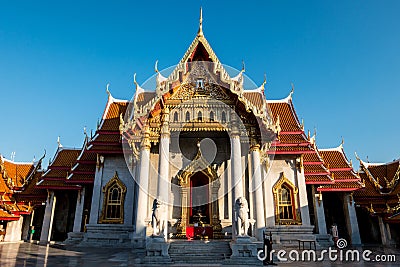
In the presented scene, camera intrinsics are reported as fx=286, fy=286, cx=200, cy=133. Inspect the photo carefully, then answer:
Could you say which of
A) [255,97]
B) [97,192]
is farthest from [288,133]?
[97,192]

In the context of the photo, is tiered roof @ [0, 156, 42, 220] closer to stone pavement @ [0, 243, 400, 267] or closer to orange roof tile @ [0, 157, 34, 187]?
orange roof tile @ [0, 157, 34, 187]

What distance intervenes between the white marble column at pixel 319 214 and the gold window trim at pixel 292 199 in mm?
2313

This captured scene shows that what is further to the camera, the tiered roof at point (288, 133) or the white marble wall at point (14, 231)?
the white marble wall at point (14, 231)

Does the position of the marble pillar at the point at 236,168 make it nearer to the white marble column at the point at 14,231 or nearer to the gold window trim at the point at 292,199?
the gold window trim at the point at 292,199

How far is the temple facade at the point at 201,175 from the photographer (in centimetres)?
1189

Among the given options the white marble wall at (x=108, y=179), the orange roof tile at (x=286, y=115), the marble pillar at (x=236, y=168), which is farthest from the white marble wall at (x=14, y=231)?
the orange roof tile at (x=286, y=115)

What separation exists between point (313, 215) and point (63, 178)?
1473 cm

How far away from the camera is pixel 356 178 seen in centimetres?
1669

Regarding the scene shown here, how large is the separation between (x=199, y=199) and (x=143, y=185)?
2980mm

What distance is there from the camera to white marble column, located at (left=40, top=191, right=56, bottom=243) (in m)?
16.4

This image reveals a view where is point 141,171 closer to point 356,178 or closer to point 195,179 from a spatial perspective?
point 195,179

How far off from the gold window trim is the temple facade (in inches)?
1.9

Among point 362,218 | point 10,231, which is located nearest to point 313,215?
point 362,218

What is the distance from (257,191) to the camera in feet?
39.7
